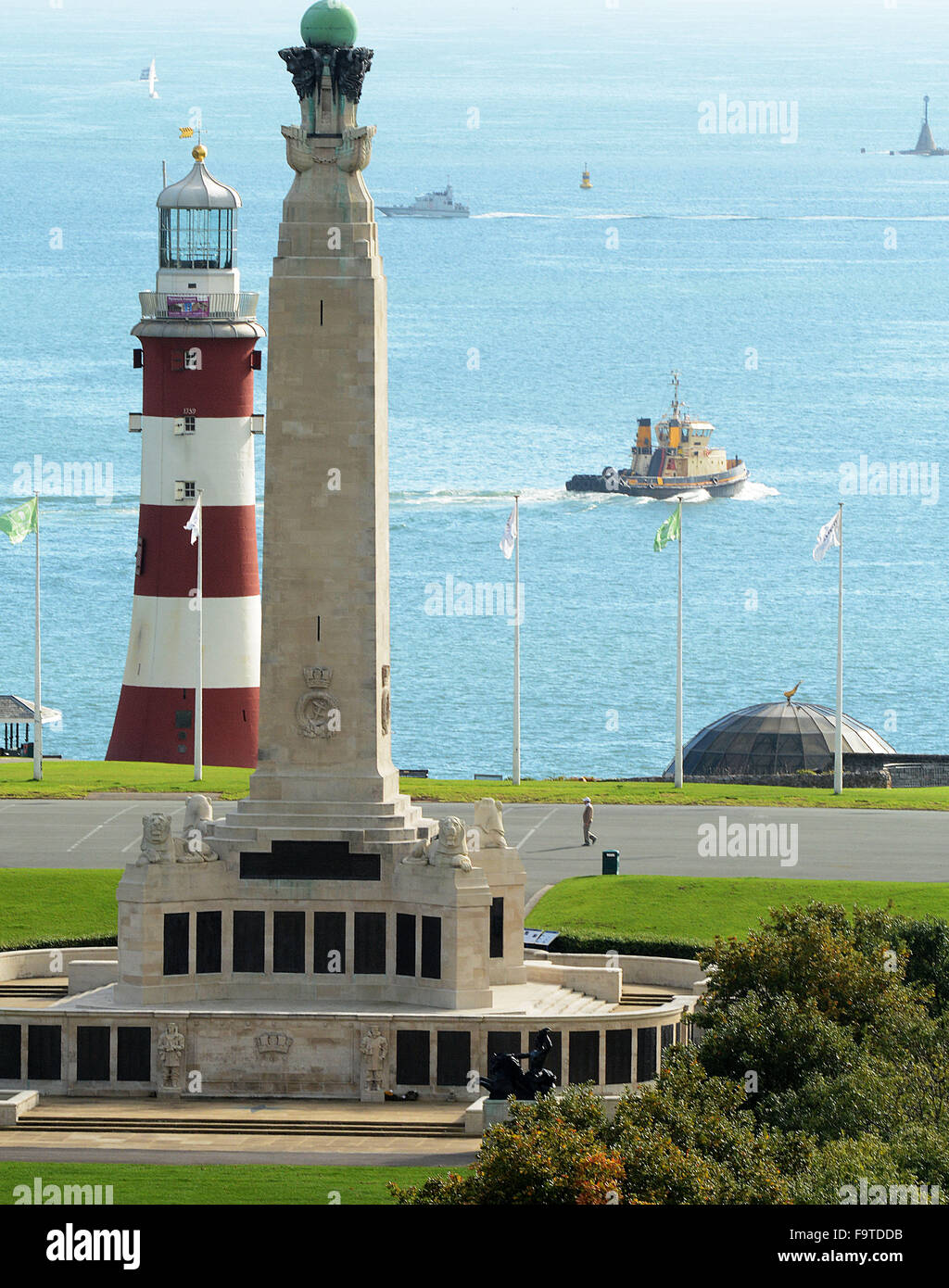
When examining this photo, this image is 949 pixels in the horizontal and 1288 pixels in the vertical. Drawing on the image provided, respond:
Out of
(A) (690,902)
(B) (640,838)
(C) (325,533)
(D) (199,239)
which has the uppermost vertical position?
(D) (199,239)

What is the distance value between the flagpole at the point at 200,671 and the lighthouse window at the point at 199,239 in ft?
18.2

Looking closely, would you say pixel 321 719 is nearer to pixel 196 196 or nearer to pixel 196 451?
pixel 196 451

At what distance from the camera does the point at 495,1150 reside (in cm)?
3278

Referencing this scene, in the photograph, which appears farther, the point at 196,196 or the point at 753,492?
the point at 753,492

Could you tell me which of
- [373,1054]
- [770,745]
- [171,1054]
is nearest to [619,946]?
[373,1054]

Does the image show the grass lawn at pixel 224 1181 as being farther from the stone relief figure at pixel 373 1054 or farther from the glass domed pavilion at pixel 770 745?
the glass domed pavilion at pixel 770 745

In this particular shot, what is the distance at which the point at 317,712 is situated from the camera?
4850 centimetres

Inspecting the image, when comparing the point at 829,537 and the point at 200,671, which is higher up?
the point at 829,537

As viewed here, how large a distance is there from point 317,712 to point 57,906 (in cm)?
1057

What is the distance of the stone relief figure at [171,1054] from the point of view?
1811 inches

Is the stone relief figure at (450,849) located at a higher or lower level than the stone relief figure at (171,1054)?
higher

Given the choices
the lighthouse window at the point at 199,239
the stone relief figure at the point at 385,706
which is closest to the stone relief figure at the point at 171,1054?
the stone relief figure at the point at 385,706

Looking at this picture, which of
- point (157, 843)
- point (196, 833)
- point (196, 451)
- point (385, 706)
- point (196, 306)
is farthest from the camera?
point (196, 451)

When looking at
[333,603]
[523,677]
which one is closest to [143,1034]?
[333,603]
